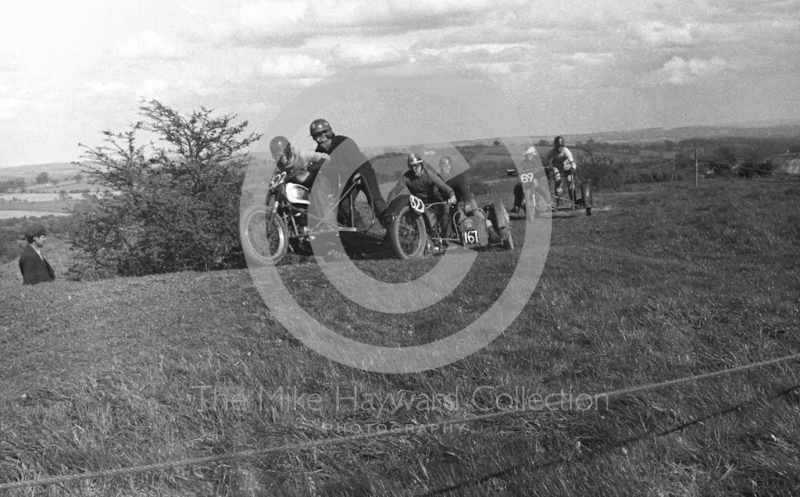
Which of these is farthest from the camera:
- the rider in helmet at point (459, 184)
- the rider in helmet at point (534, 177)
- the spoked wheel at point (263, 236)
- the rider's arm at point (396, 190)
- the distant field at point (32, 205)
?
the distant field at point (32, 205)

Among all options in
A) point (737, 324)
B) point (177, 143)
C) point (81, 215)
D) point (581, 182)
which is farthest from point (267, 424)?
point (581, 182)

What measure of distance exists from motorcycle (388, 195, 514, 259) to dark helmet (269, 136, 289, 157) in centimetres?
189

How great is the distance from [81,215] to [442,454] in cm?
1482

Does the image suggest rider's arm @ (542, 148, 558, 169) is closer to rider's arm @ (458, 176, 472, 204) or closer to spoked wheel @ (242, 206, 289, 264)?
rider's arm @ (458, 176, 472, 204)

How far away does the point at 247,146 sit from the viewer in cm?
1705

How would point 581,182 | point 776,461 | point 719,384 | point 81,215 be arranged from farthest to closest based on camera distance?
point 581,182 < point 81,215 < point 719,384 < point 776,461

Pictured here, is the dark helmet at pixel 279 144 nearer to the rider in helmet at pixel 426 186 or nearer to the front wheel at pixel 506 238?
the rider in helmet at pixel 426 186

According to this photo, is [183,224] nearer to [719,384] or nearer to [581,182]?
[719,384]

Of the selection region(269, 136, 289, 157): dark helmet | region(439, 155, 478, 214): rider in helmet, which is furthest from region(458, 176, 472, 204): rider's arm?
region(269, 136, 289, 157): dark helmet

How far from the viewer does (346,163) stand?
12328mm

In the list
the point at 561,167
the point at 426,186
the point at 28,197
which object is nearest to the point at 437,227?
the point at 426,186

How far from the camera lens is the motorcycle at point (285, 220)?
11938mm

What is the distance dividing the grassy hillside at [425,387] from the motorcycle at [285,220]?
1.23 m

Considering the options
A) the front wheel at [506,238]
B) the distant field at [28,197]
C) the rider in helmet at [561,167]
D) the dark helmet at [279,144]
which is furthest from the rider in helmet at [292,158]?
the distant field at [28,197]
